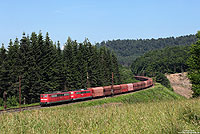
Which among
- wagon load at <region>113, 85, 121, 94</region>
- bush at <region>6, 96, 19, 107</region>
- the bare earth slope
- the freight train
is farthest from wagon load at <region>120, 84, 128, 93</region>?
the bare earth slope

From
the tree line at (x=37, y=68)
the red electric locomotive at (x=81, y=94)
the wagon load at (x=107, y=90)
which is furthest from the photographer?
the wagon load at (x=107, y=90)

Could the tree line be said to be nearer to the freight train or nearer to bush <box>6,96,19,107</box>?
bush <box>6,96,19,107</box>

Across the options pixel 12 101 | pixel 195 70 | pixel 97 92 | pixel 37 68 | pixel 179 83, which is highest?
pixel 37 68

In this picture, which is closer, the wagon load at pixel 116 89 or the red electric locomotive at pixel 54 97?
the red electric locomotive at pixel 54 97

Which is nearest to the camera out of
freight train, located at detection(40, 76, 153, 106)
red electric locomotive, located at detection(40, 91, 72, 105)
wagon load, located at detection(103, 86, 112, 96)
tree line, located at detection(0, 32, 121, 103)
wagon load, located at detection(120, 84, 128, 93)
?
red electric locomotive, located at detection(40, 91, 72, 105)

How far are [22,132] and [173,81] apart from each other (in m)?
157

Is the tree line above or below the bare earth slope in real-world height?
above

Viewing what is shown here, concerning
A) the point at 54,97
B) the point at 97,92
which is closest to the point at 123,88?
the point at 97,92

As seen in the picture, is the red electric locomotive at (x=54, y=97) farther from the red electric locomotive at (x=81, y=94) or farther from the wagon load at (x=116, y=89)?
the wagon load at (x=116, y=89)

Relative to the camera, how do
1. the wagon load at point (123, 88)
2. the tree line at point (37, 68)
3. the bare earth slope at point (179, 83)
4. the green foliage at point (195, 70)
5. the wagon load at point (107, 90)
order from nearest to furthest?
1. the green foliage at point (195, 70)
2. the tree line at point (37, 68)
3. the wagon load at point (107, 90)
4. the wagon load at point (123, 88)
5. the bare earth slope at point (179, 83)

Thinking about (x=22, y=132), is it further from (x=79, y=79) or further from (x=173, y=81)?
(x=173, y=81)

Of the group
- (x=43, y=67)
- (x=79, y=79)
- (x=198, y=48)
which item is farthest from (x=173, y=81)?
(x=198, y=48)

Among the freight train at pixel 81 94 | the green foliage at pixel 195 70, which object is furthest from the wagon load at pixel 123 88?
the green foliage at pixel 195 70

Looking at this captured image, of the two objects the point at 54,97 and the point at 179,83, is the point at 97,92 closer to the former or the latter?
the point at 54,97
